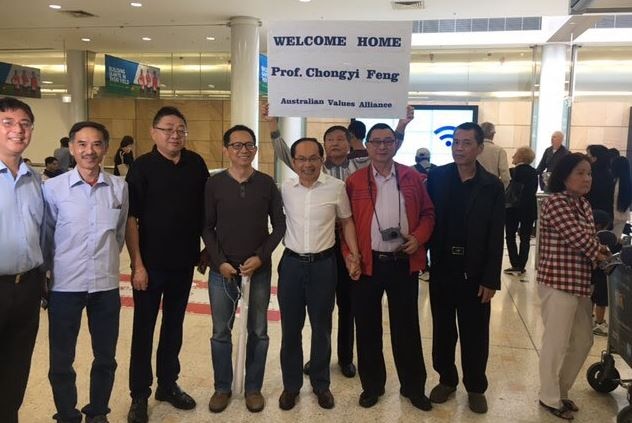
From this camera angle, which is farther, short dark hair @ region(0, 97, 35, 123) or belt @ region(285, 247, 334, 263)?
belt @ region(285, 247, 334, 263)

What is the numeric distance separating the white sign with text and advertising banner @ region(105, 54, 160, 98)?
866 centimetres

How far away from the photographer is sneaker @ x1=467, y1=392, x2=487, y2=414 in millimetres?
3090

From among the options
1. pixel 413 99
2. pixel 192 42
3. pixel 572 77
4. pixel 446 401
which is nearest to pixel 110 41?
pixel 192 42

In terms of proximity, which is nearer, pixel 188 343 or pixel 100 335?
pixel 100 335

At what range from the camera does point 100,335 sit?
2637mm

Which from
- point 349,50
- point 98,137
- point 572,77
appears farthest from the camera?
point 572,77

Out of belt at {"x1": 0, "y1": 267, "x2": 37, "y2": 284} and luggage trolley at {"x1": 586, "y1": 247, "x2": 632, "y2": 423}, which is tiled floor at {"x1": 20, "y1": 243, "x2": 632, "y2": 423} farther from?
belt at {"x1": 0, "y1": 267, "x2": 37, "y2": 284}

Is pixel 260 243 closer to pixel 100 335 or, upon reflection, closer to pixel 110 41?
pixel 100 335

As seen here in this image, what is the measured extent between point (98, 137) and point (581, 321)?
2715 millimetres

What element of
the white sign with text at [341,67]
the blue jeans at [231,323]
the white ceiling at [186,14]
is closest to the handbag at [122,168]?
the white ceiling at [186,14]

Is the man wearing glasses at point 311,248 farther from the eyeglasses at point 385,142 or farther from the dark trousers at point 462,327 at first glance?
the dark trousers at point 462,327

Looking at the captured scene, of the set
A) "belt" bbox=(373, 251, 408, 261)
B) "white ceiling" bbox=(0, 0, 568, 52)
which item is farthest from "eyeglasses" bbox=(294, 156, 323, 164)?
"white ceiling" bbox=(0, 0, 568, 52)

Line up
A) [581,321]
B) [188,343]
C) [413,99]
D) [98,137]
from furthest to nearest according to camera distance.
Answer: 1. [413,99]
2. [188,343]
3. [581,321]
4. [98,137]

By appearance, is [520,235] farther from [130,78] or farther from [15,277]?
[130,78]
